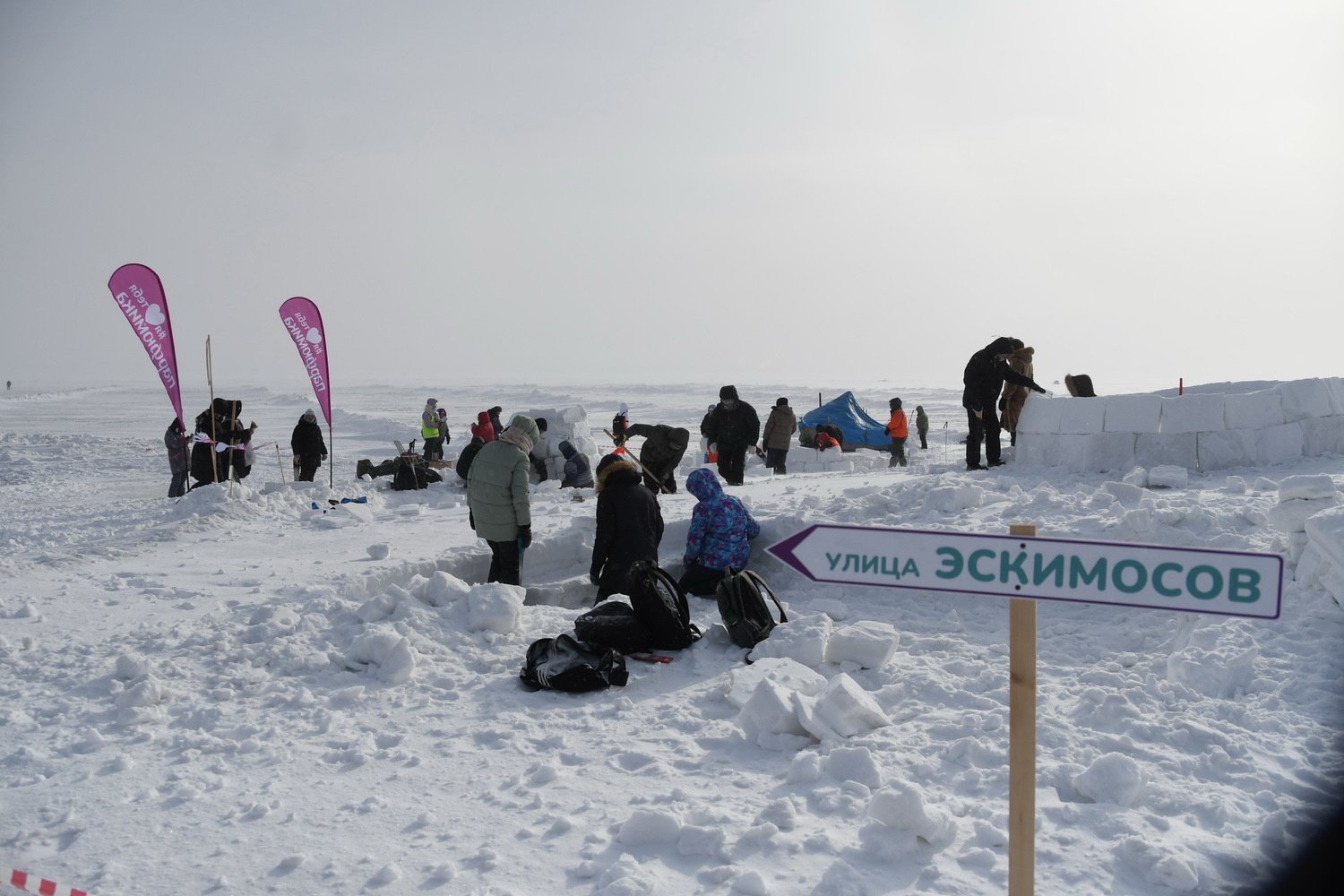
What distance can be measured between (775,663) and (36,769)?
11.7ft

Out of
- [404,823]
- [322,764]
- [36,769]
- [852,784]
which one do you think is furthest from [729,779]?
[36,769]

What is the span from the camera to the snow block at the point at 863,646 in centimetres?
570

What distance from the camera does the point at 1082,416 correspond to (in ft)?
33.8

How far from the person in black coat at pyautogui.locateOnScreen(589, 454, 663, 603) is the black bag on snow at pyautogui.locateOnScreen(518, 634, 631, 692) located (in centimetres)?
136

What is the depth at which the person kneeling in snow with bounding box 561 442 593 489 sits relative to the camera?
44.8 feet

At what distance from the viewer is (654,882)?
3.37m

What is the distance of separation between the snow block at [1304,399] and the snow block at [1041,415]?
2250 millimetres

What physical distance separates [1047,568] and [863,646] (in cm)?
331

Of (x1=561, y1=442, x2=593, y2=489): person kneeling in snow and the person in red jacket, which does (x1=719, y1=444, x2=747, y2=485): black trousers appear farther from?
the person in red jacket

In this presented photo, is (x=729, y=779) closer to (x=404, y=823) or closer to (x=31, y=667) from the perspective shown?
(x=404, y=823)

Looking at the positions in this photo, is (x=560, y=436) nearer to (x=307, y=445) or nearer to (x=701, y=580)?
(x=307, y=445)

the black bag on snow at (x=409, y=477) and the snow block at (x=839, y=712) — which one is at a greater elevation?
the black bag on snow at (x=409, y=477)

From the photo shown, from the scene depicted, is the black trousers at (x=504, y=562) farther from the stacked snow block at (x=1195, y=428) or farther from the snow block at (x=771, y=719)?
the stacked snow block at (x=1195, y=428)

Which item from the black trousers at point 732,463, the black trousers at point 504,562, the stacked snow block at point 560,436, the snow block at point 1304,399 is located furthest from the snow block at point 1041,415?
the stacked snow block at point 560,436
